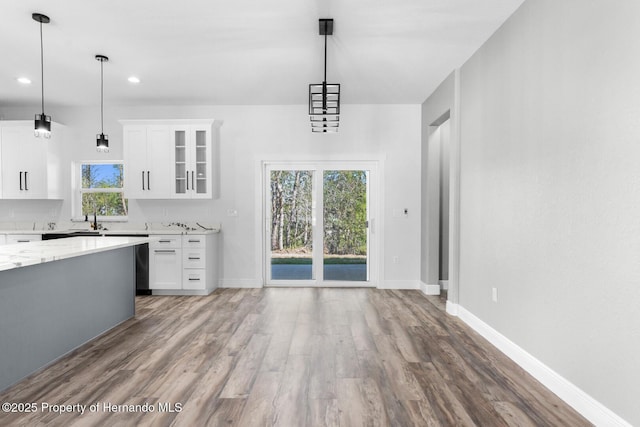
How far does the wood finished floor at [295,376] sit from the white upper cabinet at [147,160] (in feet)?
6.60

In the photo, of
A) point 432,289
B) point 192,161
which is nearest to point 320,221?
point 432,289

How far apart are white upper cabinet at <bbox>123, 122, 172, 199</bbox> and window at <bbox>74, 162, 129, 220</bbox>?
0.57 metres

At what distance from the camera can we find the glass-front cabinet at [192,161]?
212 inches

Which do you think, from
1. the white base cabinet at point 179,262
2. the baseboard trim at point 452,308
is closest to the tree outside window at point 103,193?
the white base cabinet at point 179,262

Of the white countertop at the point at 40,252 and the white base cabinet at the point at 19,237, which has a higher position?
the white countertop at the point at 40,252

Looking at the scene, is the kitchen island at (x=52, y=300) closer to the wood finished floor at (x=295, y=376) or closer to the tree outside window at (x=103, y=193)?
the wood finished floor at (x=295, y=376)

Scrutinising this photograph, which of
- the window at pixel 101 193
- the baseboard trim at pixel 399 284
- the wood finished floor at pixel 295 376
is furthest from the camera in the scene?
the window at pixel 101 193

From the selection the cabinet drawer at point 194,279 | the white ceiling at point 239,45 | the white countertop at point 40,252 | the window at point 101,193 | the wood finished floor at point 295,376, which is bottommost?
the wood finished floor at point 295,376

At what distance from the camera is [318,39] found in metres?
3.48

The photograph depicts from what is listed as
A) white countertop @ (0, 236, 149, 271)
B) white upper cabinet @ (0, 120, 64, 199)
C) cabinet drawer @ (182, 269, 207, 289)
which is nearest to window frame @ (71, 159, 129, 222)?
white upper cabinet @ (0, 120, 64, 199)

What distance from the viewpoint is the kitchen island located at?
2.47 m

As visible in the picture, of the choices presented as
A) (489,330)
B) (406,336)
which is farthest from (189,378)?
(489,330)

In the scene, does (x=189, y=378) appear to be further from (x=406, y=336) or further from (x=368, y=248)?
(x=368, y=248)

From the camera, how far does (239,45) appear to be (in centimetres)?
362
